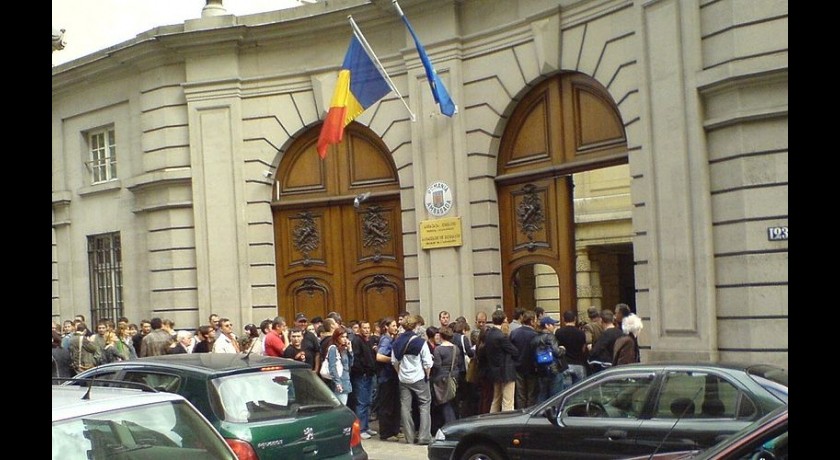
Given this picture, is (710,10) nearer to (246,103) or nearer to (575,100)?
(575,100)

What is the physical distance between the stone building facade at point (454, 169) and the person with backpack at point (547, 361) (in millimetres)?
2243

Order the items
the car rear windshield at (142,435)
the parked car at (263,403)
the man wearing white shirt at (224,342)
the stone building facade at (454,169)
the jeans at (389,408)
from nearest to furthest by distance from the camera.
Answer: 1. the car rear windshield at (142,435)
2. the parked car at (263,403)
3. the stone building facade at (454,169)
4. the jeans at (389,408)
5. the man wearing white shirt at (224,342)

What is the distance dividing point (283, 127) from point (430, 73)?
210 inches

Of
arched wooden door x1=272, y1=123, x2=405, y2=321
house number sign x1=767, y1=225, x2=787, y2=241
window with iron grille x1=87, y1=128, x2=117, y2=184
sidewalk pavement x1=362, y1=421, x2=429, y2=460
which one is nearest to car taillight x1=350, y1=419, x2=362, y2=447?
sidewalk pavement x1=362, y1=421, x2=429, y2=460

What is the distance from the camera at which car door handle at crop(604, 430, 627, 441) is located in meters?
8.92

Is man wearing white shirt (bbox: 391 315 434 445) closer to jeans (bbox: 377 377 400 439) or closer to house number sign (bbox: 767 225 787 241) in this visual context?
jeans (bbox: 377 377 400 439)

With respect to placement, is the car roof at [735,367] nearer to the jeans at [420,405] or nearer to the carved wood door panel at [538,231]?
the jeans at [420,405]

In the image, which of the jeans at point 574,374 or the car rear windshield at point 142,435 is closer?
the car rear windshield at point 142,435

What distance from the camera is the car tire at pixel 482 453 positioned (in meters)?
10.1

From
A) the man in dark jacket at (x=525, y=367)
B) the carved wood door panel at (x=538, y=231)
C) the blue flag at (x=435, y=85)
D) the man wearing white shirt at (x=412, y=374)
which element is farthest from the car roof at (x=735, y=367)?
the blue flag at (x=435, y=85)

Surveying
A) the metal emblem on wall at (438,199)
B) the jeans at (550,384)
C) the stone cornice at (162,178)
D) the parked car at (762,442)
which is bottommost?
the jeans at (550,384)

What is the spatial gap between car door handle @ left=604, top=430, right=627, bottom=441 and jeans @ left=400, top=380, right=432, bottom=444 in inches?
196

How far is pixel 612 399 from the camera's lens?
923 cm

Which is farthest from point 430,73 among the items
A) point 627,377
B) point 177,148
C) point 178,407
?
point 178,407
